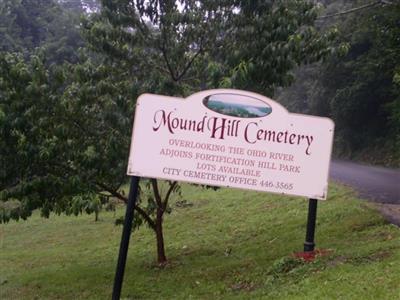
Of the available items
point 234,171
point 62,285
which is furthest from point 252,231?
point 234,171

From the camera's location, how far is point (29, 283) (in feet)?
36.6

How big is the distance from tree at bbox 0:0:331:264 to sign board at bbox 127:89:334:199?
135 cm

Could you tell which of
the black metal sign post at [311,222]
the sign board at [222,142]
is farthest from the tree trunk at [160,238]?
the sign board at [222,142]

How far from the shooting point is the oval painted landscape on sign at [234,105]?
6.90 m

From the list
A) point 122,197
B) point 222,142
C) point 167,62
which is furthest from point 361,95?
point 222,142

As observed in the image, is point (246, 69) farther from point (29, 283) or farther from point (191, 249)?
point (29, 283)

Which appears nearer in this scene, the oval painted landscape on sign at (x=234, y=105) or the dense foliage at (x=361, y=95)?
the oval painted landscape on sign at (x=234, y=105)

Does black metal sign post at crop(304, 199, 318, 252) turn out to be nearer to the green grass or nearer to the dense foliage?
the green grass

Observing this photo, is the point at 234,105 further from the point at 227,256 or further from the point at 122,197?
the point at 227,256

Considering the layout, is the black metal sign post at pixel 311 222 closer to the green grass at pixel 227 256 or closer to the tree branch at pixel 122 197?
the green grass at pixel 227 256

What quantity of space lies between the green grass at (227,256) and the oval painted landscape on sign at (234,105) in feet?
7.38

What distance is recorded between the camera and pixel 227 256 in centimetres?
1088

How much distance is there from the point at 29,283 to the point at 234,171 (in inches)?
250

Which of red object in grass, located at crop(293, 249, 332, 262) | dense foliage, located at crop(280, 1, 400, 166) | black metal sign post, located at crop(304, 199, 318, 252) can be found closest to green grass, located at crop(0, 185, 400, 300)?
red object in grass, located at crop(293, 249, 332, 262)
